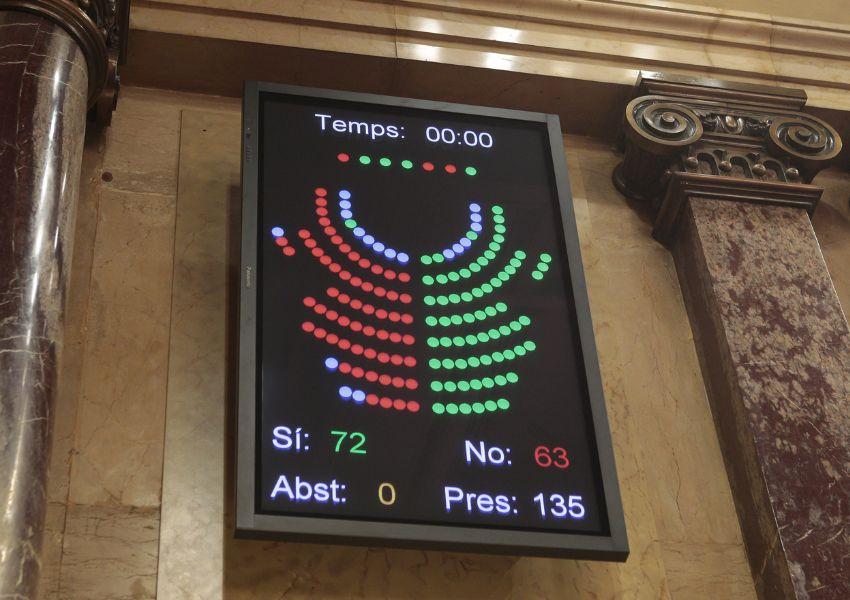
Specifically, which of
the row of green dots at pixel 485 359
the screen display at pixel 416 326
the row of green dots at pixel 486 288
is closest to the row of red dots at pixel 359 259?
the screen display at pixel 416 326

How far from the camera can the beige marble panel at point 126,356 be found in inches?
138

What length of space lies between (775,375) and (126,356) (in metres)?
2.04

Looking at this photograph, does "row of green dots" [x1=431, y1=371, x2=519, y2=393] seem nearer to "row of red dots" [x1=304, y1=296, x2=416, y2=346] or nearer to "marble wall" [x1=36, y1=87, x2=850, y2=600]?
"row of red dots" [x1=304, y1=296, x2=416, y2=346]

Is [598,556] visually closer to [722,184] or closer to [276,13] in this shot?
[722,184]

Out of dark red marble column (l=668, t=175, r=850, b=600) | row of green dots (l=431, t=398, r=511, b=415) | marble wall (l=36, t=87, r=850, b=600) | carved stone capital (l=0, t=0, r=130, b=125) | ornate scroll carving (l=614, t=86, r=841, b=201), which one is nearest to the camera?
marble wall (l=36, t=87, r=850, b=600)

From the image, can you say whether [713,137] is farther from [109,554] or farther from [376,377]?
[109,554]

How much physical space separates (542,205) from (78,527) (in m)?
1.79

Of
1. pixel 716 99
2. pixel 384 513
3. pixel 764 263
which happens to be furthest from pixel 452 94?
pixel 384 513

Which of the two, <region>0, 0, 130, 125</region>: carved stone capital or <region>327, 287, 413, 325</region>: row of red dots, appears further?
<region>0, 0, 130, 125</region>: carved stone capital

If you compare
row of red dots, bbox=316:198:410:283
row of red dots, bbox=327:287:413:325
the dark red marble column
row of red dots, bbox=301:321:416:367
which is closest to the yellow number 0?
row of red dots, bbox=301:321:416:367

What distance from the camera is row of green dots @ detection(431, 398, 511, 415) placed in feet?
11.6

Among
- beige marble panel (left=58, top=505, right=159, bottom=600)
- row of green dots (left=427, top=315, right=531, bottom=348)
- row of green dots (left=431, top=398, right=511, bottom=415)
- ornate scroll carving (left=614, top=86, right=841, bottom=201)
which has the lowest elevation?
beige marble panel (left=58, top=505, right=159, bottom=600)

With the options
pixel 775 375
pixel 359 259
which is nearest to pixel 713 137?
pixel 775 375

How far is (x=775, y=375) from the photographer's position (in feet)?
13.2
